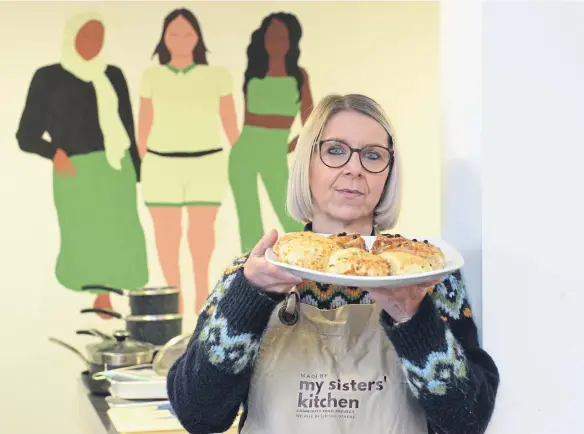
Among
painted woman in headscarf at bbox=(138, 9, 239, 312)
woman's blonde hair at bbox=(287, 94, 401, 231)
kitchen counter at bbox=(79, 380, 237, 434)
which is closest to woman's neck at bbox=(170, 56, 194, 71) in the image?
painted woman in headscarf at bbox=(138, 9, 239, 312)

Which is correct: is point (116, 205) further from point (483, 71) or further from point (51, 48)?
point (483, 71)

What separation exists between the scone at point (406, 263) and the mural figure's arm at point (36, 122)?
7.06ft

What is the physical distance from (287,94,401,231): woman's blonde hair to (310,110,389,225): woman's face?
0.03 feet

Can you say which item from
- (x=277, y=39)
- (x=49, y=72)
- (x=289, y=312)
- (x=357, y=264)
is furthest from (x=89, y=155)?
(x=357, y=264)

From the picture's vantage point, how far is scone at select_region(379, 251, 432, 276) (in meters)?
0.95

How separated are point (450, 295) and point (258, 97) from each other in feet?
6.44

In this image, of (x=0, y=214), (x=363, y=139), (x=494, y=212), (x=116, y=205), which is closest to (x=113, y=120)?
(x=116, y=205)

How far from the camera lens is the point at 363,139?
4.08 ft

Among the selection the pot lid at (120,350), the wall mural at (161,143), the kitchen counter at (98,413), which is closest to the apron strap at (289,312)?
the kitchen counter at (98,413)

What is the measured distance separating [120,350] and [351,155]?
1.35m

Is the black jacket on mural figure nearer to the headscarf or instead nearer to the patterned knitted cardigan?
the headscarf

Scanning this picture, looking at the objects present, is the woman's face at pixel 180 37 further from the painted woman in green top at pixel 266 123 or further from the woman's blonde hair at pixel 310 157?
the woman's blonde hair at pixel 310 157

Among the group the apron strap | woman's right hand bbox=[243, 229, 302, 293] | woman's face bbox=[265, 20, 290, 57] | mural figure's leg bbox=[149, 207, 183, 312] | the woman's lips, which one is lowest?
mural figure's leg bbox=[149, 207, 183, 312]

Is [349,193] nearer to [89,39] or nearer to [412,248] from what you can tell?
[412,248]
